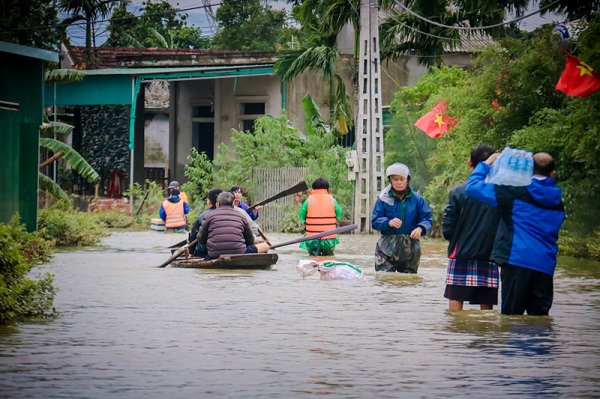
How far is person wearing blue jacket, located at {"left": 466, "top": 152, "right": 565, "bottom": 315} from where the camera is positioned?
423 inches

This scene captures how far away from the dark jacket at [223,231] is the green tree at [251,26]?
31925mm

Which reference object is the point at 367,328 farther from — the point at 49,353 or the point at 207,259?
the point at 207,259

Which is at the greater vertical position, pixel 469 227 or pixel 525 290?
pixel 469 227

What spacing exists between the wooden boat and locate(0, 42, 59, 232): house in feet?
12.2

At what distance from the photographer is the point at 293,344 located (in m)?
10.4

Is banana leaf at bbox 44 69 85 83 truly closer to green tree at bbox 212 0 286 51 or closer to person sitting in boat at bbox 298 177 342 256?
person sitting in boat at bbox 298 177 342 256

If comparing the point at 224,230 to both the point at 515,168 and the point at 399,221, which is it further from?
the point at 515,168

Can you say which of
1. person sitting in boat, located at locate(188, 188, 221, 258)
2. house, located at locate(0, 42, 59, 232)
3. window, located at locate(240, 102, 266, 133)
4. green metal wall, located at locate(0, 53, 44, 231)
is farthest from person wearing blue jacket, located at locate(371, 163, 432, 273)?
window, located at locate(240, 102, 266, 133)

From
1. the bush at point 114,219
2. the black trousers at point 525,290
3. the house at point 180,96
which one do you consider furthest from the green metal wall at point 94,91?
the black trousers at point 525,290

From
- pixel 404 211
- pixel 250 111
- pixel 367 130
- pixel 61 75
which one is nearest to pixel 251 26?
pixel 250 111

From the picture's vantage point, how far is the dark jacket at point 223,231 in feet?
61.4

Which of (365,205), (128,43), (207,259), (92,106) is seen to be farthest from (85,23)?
(207,259)

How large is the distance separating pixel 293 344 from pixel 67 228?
16.8 m

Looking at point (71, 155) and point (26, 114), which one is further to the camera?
point (71, 155)
